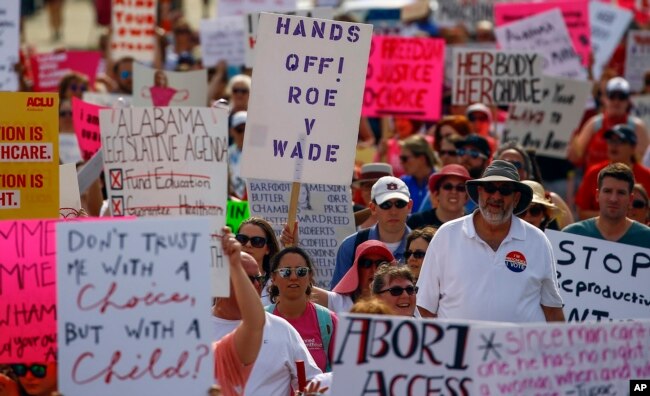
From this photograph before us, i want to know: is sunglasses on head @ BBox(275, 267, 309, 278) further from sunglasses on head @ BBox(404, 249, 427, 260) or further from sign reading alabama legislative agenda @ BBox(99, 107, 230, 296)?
sunglasses on head @ BBox(404, 249, 427, 260)

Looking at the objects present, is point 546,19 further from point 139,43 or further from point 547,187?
point 139,43

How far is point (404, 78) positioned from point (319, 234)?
12.7ft

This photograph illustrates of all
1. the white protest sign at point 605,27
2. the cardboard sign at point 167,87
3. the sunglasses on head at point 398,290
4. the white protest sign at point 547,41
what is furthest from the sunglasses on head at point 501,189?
the white protest sign at point 605,27

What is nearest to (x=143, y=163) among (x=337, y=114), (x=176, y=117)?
(x=176, y=117)

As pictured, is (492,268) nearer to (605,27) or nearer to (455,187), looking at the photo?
(455,187)

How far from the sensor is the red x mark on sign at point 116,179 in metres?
7.32

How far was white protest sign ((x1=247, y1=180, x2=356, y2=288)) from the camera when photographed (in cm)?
1002

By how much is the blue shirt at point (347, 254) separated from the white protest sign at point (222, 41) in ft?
26.1

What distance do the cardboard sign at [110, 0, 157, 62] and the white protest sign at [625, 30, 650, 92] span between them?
18.1ft

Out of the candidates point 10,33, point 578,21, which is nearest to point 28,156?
point 10,33

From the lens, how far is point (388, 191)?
371 inches

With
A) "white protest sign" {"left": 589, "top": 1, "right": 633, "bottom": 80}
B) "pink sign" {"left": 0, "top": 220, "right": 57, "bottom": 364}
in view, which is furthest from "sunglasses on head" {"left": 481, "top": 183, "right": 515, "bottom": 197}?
"white protest sign" {"left": 589, "top": 1, "right": 633, "bottom": 80}

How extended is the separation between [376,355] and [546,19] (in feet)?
33.0

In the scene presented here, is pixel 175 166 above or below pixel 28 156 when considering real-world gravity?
above
